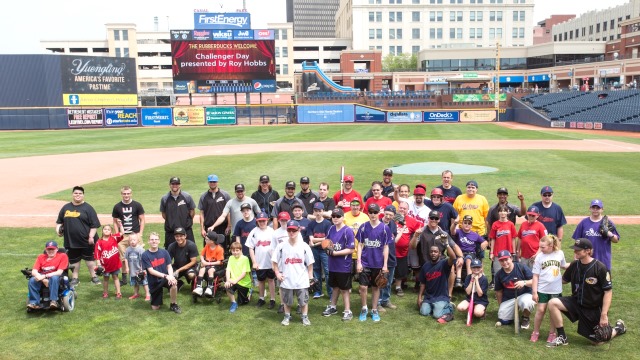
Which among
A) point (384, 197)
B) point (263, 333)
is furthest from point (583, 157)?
point (263, 333)

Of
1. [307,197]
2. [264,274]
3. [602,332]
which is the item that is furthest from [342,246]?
[602,332]

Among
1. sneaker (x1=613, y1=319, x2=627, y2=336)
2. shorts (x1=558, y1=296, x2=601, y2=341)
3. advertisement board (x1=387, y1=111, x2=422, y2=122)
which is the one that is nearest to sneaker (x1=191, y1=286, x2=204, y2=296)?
shorts (x1=558, y1=296, x2=601, y2=341)

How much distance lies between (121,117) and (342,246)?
6018 centimetres

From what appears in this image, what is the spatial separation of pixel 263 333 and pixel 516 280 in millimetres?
3970

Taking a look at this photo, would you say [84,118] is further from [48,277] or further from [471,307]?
[471,307]

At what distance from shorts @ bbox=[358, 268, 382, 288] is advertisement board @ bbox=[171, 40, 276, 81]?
54598mm

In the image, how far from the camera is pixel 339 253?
825 centimetres

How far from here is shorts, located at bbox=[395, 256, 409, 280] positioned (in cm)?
950

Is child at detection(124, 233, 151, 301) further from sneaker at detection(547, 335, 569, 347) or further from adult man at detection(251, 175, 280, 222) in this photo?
sneaker at detection(547, 335, 569, 347)

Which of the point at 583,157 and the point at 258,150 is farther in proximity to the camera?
the point at 258,150

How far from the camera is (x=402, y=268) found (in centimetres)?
953

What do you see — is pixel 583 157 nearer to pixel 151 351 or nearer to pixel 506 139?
pixel 506 139

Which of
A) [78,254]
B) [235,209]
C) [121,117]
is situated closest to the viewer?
[78,254]

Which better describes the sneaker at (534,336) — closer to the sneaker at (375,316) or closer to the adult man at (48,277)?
the sneaker at (375,316)
